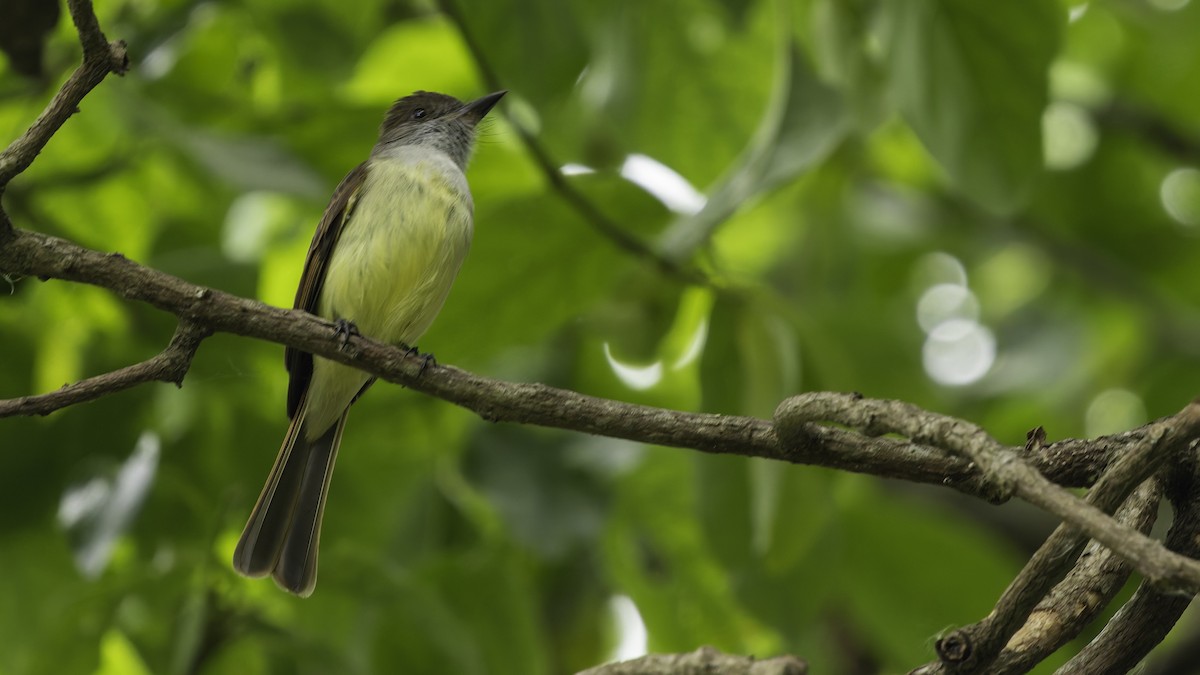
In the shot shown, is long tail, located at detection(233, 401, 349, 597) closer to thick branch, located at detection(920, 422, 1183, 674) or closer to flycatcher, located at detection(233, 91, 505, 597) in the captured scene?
flycatcher, located at detection(233, 91, 505, 597)

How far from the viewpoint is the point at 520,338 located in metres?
3.73

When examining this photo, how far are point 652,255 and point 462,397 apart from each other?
135cm

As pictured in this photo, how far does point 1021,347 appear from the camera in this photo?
6000mm

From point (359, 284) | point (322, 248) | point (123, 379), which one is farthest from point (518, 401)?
point (322, 248)

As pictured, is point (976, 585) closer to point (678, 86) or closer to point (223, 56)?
point (678, 86)

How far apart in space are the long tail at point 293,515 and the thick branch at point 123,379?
104 centimetres

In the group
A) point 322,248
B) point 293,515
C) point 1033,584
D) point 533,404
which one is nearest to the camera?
point 1033,584

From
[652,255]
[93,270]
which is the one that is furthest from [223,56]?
[93,270]

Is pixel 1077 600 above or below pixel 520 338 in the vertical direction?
below

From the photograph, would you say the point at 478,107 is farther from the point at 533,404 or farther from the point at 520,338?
the point at 533,404

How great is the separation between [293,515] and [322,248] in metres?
0.81

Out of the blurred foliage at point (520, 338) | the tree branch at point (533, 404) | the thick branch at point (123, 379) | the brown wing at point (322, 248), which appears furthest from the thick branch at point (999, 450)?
the brown wing at point (322, 248)

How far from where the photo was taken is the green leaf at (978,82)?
3473 millimetres

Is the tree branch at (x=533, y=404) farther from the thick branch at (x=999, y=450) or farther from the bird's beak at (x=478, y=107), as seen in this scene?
the bird's beak at (x=478, y=107)
